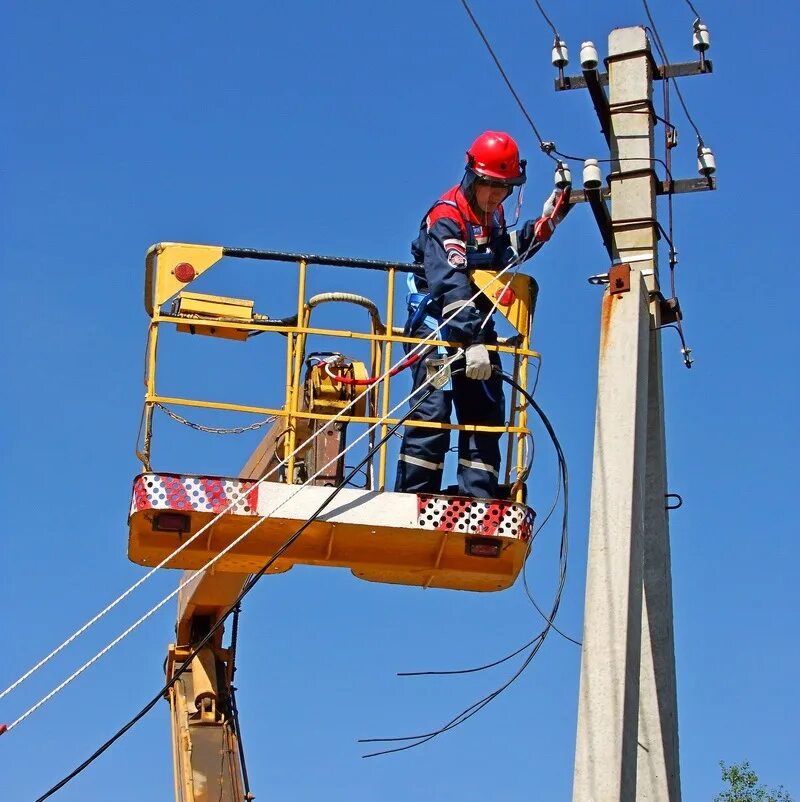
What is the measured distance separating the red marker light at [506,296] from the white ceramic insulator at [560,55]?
1425 millimetres

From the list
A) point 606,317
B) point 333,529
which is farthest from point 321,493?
point 606,317

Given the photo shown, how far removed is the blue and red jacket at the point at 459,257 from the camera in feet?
33.5

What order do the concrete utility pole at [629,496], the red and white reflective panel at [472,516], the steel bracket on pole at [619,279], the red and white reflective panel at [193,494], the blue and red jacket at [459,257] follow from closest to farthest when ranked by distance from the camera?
the concrete utility pole at [629,496] < the steel bracket on pole at [619,279] < the red and white reflective panel at [193,494] < the red and white reflective panel at [472,516] < the blue and red jacket at [459,257]

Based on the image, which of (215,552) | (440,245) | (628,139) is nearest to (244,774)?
(215,552)

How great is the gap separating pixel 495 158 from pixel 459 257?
76 centimetres

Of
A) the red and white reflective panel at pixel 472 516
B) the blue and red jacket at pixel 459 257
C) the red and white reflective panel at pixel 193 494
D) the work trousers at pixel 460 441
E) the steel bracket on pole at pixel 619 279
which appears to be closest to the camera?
the steel bracket on pole at pixel 619 279

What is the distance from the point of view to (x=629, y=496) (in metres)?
8.59

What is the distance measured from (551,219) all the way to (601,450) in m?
2.17

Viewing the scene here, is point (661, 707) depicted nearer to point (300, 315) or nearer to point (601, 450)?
point (601, 450)

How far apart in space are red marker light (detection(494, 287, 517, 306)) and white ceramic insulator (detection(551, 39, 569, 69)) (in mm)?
1425

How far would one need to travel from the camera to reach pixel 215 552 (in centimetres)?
1013

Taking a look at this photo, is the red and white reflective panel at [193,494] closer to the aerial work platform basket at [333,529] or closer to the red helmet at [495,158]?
the aerial work platform basket at [333,529]

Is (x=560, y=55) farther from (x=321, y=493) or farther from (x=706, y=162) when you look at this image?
(x=321, y=493)

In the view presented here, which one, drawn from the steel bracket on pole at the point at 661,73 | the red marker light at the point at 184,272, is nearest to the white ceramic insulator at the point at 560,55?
the steel bracket on pole at the point at 661,73
